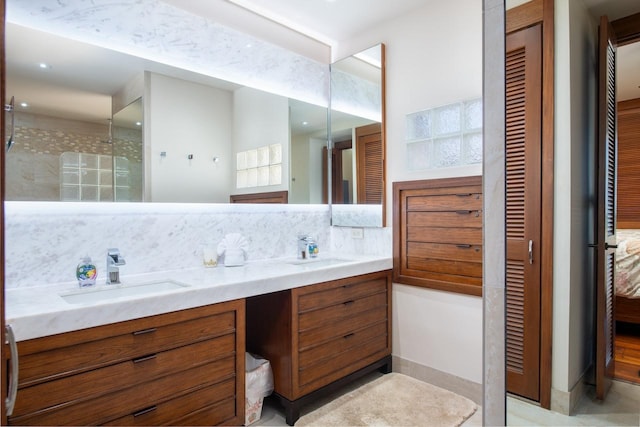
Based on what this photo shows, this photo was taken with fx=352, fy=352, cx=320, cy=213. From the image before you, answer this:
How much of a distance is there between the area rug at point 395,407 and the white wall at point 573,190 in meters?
1.16

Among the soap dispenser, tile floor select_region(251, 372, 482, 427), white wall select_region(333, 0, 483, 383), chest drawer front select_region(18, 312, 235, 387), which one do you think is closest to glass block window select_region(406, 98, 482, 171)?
white wall select_region(333, 0, 483, 383)

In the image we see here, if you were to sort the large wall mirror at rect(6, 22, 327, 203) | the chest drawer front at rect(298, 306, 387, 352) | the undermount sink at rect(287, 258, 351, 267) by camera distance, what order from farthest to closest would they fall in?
the undermount sink at rect(287, 258, 351, 267), the chest drawer front at rect(298, 306, 387, 352), the large wall mirror at rect(6, 22, 327, 203)

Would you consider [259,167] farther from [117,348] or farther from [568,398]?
[568,398]

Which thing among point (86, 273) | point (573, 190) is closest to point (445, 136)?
point (573, 190)

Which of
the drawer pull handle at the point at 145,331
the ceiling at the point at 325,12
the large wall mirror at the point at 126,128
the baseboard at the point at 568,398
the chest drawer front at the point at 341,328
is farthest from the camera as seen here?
the ceiling at the point at 325,12

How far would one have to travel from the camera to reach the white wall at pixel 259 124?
249 cm

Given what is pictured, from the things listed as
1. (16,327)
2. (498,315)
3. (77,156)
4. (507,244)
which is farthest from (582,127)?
(77,156)

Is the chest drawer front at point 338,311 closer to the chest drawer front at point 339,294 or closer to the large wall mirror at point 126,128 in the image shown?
the chest drawer front at point 339,294

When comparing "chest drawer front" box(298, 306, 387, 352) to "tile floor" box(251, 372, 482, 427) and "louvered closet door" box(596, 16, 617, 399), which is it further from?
"louvered closet door" box(596, 16, 617, 399)

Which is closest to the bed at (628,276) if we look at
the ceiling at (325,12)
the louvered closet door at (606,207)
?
the louvered closet door at (606,207)

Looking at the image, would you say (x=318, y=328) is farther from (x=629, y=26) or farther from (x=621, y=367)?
(x=629, y=26)

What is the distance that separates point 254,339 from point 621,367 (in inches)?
72.6

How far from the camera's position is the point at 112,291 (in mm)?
1748

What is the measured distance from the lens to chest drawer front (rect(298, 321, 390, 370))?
2080mm
